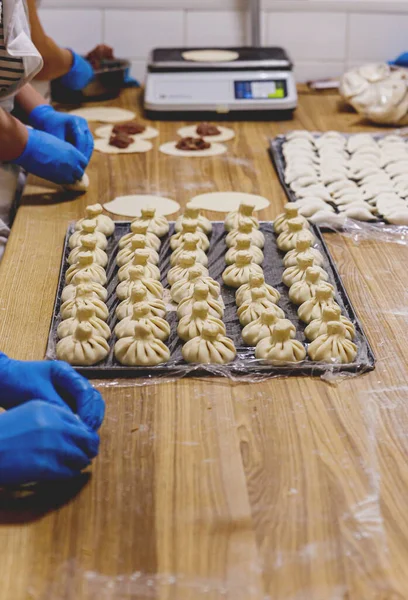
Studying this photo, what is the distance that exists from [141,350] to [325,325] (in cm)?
39

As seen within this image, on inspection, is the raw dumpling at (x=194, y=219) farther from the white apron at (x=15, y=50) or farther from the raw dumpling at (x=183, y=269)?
the white apron at (x=15, y=50)

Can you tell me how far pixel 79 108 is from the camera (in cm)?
333

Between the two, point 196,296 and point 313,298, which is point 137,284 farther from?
point 313,298

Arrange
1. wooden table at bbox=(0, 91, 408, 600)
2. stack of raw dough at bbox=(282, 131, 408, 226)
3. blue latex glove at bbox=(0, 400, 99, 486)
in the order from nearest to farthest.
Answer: wooden table at bbox=(0, 91, 408, 600) → blue latex glove at bbox=(0, 400, 99, 486) → stack of raw dough at bbox=(282, 131, 408, 226)

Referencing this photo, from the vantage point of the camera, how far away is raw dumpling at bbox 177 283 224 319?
1.69m

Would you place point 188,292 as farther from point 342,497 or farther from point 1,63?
point 1,63

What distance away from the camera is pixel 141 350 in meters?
1.56

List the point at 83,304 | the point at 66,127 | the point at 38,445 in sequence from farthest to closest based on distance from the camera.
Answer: the point at 66,127
the point at 83,304
the point at 38,445

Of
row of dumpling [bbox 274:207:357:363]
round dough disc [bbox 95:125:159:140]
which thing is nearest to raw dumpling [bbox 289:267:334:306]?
row of dumpling [bbox 274:207:357:363]

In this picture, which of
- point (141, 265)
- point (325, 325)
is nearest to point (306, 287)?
point (325, 325)

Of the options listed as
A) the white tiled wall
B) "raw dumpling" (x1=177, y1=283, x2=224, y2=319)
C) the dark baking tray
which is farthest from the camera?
the white tiled wall

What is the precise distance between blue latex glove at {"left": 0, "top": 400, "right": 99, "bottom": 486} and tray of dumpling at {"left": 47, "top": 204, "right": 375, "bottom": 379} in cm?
33

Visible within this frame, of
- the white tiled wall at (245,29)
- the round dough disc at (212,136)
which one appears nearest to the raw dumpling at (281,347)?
the round dough disc at (212,136)

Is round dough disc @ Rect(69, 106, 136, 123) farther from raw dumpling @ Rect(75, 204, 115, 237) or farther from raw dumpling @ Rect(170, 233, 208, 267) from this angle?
raw dumpling @ Rect(170, 233, 208, 267)
